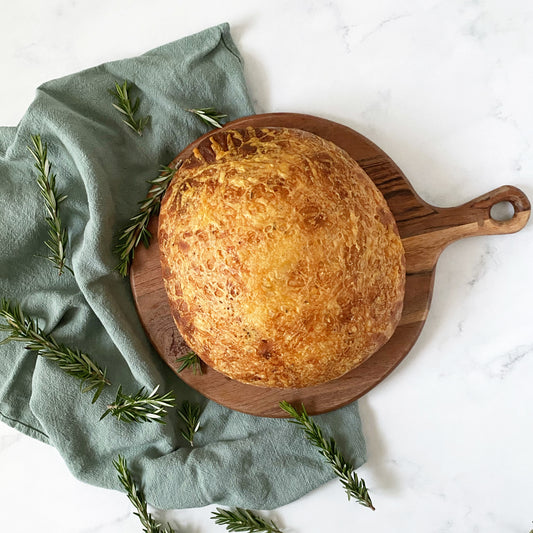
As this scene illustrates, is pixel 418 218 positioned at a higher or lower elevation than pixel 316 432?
higher

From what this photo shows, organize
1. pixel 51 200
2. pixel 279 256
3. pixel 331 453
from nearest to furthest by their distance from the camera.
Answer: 1. pixel 279 256
2. pixel 51 200
3. pixel 331 453

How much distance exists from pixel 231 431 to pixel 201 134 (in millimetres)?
874

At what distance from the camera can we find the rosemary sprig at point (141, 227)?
146 centimetres

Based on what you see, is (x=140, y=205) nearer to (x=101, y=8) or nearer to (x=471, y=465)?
(x=101, y=8)

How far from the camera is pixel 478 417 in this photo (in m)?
1.66

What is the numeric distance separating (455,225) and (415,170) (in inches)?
8.0

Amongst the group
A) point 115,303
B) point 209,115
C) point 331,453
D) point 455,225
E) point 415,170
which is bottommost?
point 331,453

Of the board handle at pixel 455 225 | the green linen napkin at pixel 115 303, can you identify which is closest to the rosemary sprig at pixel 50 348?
the green linen napkin at pixel 115 303

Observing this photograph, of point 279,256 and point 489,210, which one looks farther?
point 489,210

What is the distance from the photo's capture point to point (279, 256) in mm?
1207

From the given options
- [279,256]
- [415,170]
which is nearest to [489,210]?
[415,170]

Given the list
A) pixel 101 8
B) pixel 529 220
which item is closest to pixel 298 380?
pixel 529 220

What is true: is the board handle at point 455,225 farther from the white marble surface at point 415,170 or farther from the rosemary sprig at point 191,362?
the rosemary sprig at point 191,362

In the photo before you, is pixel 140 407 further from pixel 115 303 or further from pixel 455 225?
pixel 455 225
